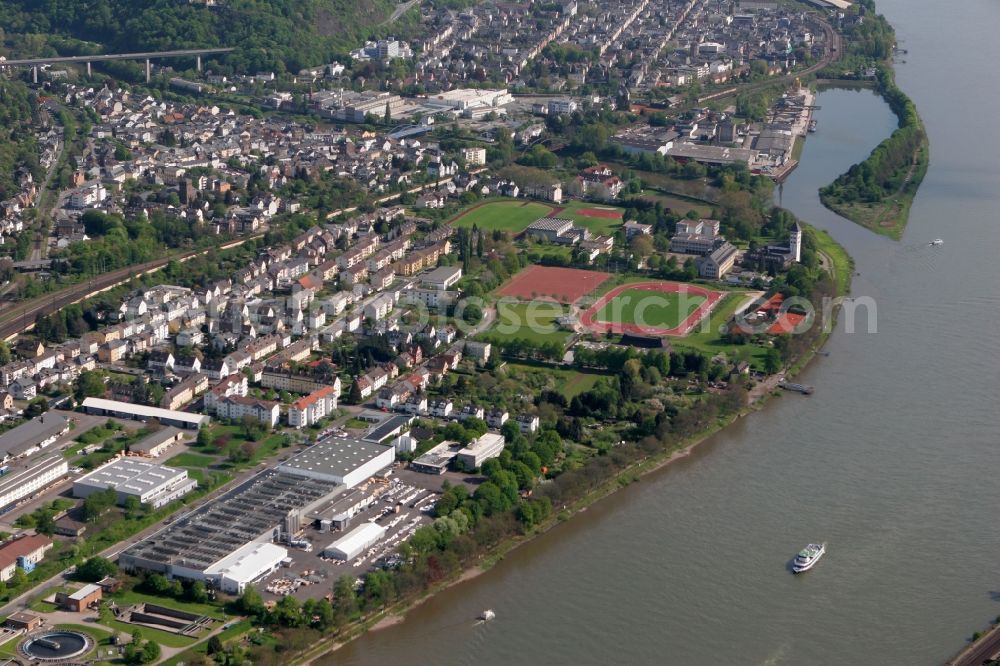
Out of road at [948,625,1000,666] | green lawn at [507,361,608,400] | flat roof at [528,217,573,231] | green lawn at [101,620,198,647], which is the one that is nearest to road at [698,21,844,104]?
flat roof at [528,217,573,231]

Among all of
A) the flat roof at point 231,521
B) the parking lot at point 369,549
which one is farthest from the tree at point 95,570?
the parking lot at point 369,549

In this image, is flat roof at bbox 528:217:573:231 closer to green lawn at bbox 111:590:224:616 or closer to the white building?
the white building

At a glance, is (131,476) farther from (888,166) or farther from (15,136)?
(888,166)

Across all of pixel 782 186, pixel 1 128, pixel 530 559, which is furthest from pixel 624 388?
pixel 1 128

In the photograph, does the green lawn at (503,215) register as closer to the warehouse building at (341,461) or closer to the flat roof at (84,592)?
the warehouse building at (341,461)

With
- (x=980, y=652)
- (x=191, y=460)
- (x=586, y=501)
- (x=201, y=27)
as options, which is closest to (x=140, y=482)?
(x=191, y=460)
